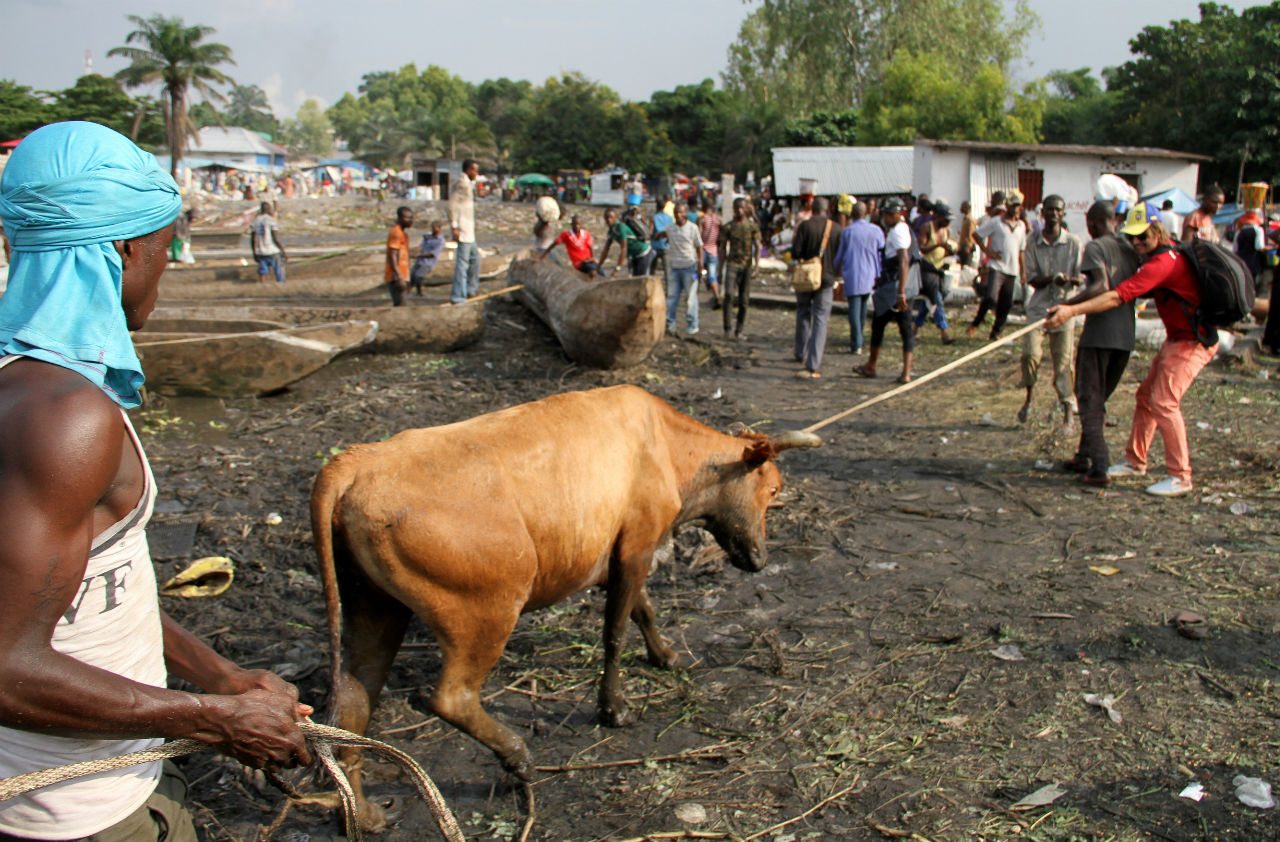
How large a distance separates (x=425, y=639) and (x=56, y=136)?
344 cm

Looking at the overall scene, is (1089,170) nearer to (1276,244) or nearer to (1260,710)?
(1276,244)

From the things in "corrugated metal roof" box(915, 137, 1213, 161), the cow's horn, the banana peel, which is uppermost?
"corrugated metal roof" box(915, 137, 1213, 161)

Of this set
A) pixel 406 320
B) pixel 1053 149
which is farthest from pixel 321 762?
pixel 1053 149

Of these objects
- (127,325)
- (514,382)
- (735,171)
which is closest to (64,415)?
(127,325)

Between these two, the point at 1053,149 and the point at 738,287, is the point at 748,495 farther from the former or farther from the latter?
the point at 1053,149

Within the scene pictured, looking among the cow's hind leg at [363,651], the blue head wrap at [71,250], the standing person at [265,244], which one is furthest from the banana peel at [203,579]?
the standing person at [265,244]

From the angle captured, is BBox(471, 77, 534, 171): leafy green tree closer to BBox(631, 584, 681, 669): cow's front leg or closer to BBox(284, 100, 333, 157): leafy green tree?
BBox(284, 100, 333, 157): leafy green tree

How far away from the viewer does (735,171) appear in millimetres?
58250

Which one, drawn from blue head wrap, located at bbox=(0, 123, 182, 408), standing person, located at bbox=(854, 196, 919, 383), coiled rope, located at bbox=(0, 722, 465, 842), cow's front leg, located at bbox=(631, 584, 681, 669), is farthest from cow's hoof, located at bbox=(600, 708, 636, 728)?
standing person, located at bbox=(854, 196, 919, 383)

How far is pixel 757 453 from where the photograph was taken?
421cm

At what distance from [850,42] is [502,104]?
71846 millimetres

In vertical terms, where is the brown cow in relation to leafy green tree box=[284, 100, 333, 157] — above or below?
below

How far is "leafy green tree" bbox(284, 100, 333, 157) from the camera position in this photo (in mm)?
153500

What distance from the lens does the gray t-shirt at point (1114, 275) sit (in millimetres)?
6582
